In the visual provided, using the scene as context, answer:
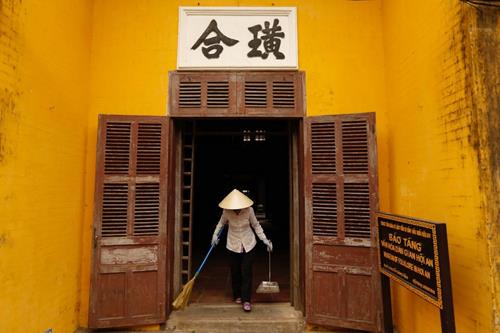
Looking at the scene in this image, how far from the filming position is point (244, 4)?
4121 mm

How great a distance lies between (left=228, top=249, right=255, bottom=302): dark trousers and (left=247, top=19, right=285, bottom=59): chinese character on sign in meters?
2.59

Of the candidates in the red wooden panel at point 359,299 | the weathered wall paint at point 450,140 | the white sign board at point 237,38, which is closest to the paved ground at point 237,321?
the red wooden panel at point 359,299

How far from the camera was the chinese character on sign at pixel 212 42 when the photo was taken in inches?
159

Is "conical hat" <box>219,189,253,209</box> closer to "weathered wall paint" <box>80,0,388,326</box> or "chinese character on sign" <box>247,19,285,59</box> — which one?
"weathered wall paint" <box>80,0,388,326</box>

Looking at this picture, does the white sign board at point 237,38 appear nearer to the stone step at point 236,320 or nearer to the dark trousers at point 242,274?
the dark trousers at point 242,274

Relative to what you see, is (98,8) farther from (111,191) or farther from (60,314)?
(60,314)

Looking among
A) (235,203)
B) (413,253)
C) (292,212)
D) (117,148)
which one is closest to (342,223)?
(292,212)

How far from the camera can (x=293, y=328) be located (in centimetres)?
374

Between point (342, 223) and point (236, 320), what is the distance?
5.75 feet

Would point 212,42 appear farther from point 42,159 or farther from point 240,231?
point 240,231

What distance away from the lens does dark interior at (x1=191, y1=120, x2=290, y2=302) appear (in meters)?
6.36

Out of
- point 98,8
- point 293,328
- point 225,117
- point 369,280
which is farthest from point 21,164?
point 369,280

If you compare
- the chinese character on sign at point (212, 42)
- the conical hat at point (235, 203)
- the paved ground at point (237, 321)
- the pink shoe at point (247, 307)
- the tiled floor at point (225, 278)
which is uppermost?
the chinese character on sign at point (212, 42)

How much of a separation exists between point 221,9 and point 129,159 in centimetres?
226
